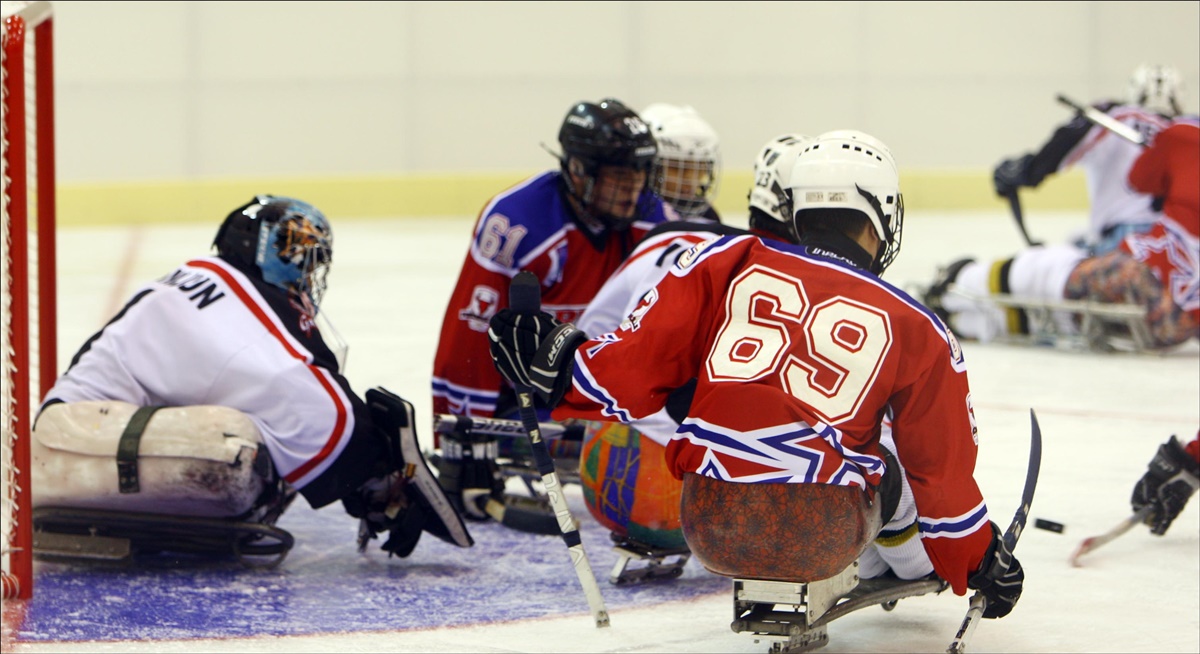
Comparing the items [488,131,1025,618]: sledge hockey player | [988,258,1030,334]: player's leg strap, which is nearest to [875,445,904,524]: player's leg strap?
[488,131,1025,618]: sledge hockey player

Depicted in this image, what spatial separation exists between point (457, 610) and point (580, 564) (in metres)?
0.34

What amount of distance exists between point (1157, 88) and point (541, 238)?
148 inches

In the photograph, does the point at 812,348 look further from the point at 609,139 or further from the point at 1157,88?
the point at 1157,88

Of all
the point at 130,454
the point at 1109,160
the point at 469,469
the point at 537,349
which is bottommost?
the point at 469,469

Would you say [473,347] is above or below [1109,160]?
below

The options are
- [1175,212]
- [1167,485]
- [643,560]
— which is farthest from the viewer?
[1175,212]

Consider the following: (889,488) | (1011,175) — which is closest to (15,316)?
(889,488)

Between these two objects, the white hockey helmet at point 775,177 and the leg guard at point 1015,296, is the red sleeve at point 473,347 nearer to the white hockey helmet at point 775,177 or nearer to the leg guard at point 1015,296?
the white hockey helmet at point 775,177

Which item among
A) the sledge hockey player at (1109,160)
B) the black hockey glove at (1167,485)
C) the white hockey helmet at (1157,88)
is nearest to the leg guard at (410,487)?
the black hockey glove at (1167,485)

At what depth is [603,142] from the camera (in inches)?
159

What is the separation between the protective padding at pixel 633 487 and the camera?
11.0 ft

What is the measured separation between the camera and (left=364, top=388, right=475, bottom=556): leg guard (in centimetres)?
346

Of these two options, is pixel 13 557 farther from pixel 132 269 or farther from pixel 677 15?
pixel 677 15

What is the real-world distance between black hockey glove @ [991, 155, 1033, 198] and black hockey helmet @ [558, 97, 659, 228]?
3.39 meters
